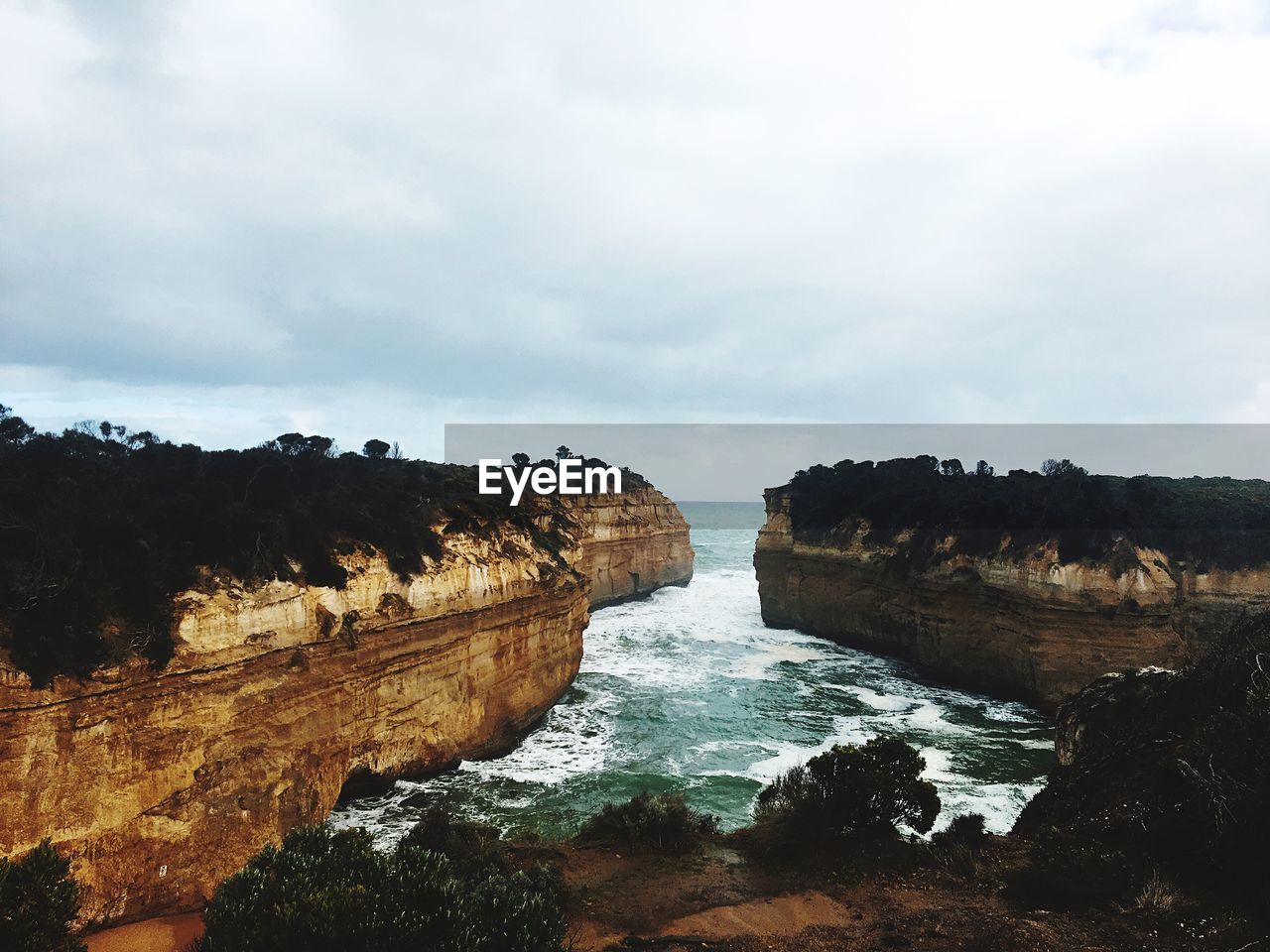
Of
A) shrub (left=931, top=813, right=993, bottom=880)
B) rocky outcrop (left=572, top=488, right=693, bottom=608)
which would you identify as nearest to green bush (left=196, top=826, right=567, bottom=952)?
shrub (left=931, top=813, right=993, bottom=880)

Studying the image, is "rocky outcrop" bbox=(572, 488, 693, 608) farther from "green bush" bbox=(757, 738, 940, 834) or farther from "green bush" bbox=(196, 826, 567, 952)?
"green bush" bbox=(196, 826, 567, 952)

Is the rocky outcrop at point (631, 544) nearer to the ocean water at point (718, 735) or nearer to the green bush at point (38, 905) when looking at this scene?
the ocean water at point (718, 735)

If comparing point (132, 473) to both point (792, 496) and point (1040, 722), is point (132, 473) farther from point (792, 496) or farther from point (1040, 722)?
point (792, 496)

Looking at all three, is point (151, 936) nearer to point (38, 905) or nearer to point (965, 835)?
point (38, 905)

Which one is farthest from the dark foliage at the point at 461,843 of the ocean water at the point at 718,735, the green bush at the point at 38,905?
the green bush at the point at 38,905

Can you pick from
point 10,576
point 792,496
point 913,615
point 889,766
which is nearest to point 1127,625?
point 913,615

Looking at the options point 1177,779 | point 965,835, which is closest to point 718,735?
point 965,835

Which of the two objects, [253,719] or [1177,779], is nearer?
[1177,779]
